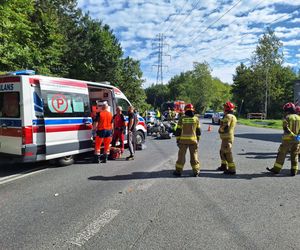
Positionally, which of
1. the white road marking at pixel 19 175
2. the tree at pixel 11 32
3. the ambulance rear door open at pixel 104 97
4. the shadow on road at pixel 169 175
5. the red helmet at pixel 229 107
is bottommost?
the shadow on road at pixel 169 175

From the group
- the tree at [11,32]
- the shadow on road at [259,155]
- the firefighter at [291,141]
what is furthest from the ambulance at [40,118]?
the shadow on road at [259,155]

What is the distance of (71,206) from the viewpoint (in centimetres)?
505

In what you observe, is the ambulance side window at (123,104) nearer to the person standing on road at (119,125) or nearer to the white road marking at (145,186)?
the person standing on road at (119,125)

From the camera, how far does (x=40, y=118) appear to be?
24.3 ft

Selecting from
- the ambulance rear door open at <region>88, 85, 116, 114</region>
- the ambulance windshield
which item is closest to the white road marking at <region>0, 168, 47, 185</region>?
the ambulance windshield

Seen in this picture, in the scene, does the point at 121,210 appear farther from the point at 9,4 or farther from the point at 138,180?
the point at 9,4

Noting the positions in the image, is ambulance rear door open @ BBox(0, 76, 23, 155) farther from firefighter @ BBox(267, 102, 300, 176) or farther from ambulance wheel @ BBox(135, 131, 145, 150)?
firefighter @ BBox(267, 102, 300, 176)

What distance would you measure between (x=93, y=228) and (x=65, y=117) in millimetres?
4625

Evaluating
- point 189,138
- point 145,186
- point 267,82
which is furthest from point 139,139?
point 267,82

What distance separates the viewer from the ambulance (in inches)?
279

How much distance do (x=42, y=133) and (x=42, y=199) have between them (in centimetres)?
247

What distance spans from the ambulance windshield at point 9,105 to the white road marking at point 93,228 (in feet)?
12.9

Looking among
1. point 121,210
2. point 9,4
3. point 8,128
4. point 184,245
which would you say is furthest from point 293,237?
point 9,4

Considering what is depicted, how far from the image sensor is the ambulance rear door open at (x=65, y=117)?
762 cm
